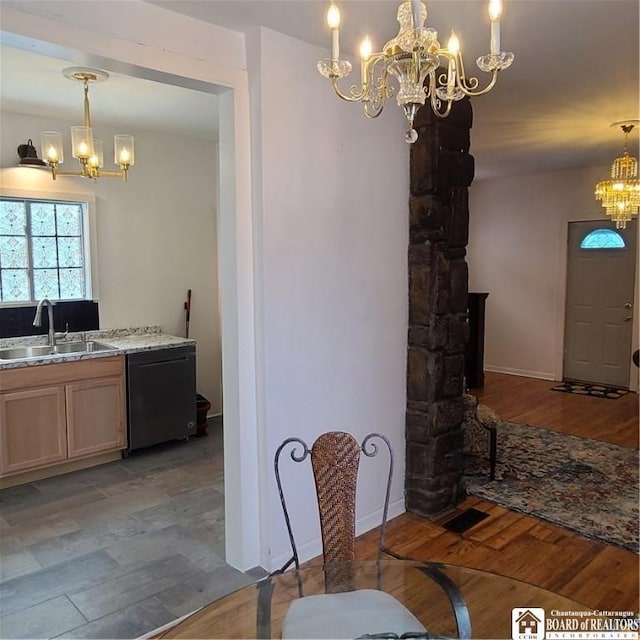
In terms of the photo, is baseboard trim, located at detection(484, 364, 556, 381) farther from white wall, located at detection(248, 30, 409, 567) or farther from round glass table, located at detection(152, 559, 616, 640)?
round glass table, located at detection(152, 559, 616, 640)

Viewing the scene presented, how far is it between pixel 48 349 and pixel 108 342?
1.46 feet

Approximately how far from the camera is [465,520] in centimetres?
323

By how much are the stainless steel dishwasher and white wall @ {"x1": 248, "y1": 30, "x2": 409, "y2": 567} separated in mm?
1986

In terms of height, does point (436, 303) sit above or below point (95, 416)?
above

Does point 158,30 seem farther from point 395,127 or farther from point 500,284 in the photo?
point 500,284

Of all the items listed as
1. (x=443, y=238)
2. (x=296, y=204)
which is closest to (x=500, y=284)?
(x=443, y=238)

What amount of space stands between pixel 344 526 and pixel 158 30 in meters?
2.10

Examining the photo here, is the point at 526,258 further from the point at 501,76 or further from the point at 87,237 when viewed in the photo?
the point at 87,237

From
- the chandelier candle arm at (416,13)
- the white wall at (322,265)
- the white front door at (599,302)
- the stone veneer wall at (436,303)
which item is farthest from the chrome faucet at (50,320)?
the white front door at (599,302)

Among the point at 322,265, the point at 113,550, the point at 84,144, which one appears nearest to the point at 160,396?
the point at 113,550

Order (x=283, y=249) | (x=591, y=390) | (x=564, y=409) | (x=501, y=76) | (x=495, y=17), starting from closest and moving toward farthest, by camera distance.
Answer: (x=495, y=17), (x=283, y=249), (x=501, y=76), (x=564, y=409), (x=591, y=390)

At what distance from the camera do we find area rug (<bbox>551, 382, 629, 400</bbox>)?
20.5 feet

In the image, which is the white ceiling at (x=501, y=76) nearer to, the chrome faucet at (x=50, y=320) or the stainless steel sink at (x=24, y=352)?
the chrome faucet at (x=50, y=320)

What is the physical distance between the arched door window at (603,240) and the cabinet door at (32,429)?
5.97 m
